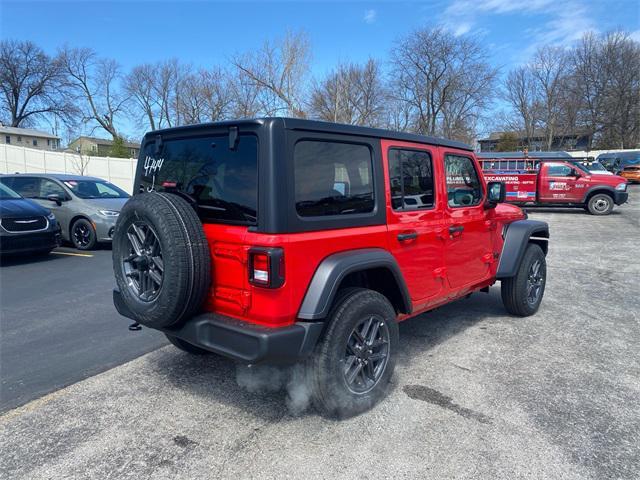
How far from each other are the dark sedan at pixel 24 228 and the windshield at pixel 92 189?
130 cm

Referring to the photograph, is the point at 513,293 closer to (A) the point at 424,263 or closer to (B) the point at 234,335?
(A) the point at 424,263

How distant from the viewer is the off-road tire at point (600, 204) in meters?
16.6

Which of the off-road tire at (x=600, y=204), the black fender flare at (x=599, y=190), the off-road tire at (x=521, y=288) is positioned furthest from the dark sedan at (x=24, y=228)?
the off-road tire at (x=600, y=204)

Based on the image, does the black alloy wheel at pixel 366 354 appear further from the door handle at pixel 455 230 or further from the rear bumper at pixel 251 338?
the door handle at pixel 455 230

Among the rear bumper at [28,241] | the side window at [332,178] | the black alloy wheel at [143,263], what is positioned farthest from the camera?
the rear bumper at [28,241]

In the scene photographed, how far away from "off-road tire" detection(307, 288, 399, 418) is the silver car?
7.43 meters

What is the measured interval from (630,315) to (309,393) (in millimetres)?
4244

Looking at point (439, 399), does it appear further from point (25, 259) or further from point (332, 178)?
point (25, 259)

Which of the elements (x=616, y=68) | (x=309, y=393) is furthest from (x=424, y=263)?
(x=616, y=68)

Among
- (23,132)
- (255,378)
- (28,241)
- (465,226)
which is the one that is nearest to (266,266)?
(255,378)

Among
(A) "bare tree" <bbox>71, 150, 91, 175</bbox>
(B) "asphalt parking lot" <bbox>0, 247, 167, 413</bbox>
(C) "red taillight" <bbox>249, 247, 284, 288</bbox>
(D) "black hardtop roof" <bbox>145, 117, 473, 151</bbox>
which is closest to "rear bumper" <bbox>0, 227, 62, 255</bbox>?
(B) "asphalt parking lot" <bbox>0, 247, 167, 413</bbox>

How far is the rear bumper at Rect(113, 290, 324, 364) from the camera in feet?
8.20

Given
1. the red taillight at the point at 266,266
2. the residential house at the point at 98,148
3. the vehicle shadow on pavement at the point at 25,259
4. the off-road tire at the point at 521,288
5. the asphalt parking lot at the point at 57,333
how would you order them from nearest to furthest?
1. the red taillight at the point at 266,266
2. the asphalt parking lot at the point at 57,333
3. the off-road tire at the point at 521,288
4. the vehicle shadow on pavement at the point at 25,259
5. the residential house at the point at 98,148

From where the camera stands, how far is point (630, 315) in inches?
206
